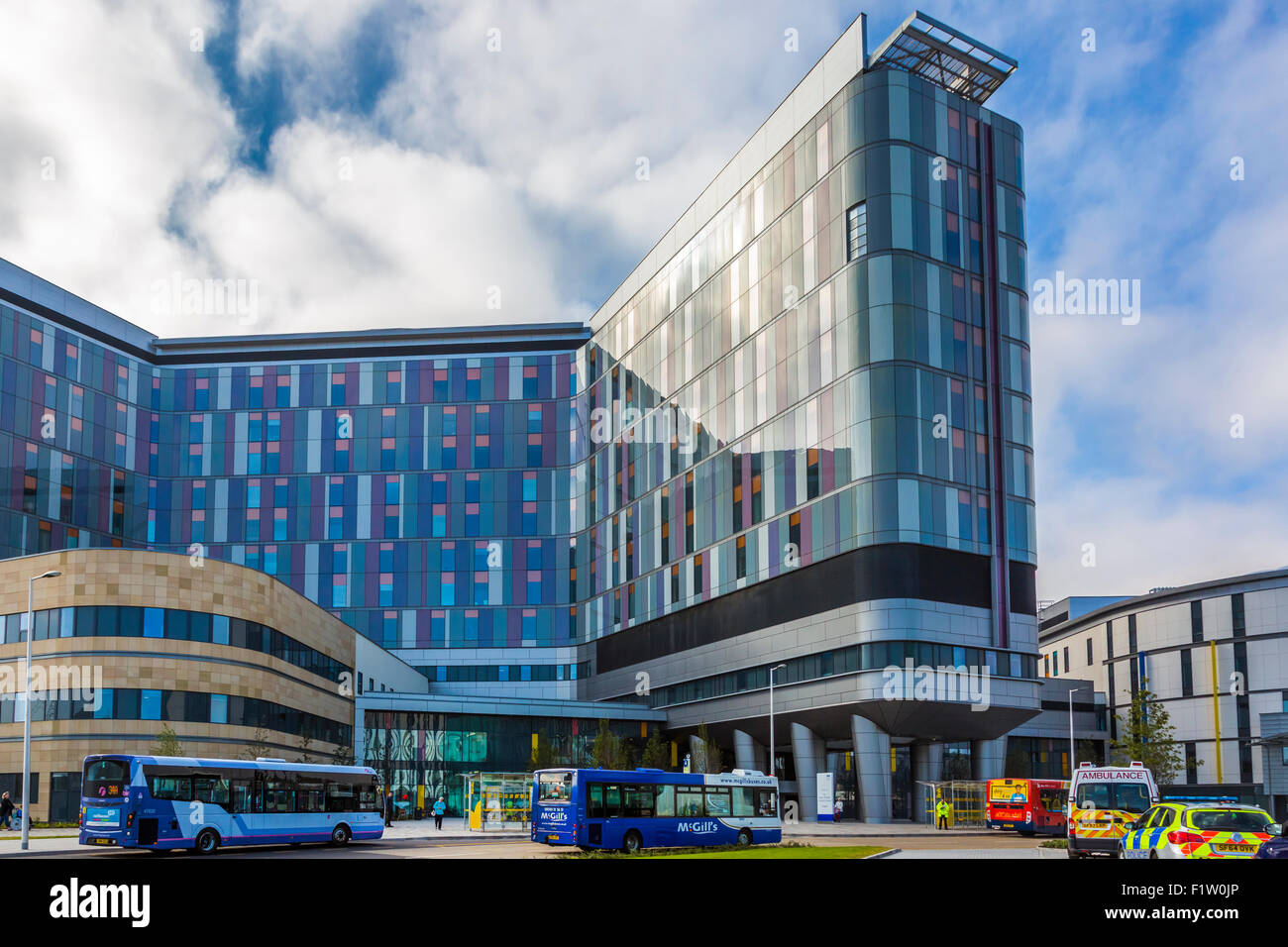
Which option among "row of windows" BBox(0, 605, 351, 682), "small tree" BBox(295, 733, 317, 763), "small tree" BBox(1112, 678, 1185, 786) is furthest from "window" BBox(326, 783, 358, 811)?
"small tree" BBox(1112, 678, 1185, 786)

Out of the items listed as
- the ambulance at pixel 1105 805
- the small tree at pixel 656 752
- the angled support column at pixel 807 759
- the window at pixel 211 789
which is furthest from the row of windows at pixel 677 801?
the small tree at pixel 656 752

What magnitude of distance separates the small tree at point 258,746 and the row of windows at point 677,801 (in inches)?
1320

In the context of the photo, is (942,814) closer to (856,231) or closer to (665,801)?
(665,801)

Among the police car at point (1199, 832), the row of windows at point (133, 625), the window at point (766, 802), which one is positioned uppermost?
the row of windows at point (133, 625)

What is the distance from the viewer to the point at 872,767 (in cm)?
7306

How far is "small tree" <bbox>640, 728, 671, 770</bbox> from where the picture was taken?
90375 millimetres

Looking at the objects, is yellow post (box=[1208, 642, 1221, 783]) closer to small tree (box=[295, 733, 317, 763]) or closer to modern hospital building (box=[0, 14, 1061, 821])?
modern hospital building (box=[0, 14, 1061, 821])

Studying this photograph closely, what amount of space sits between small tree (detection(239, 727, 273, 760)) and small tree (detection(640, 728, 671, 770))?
28.6m

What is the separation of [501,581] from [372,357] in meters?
26.4

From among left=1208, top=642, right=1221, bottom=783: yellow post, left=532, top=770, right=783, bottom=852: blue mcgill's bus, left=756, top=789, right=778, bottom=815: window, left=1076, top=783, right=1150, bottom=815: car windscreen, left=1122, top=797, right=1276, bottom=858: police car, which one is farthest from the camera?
left=1208, top=642, right=1221, bottom=783: yellow post

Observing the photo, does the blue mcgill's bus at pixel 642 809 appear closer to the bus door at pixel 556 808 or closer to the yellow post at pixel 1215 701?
the bus door at pixel 556 808

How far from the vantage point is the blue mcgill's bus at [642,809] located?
129ft
